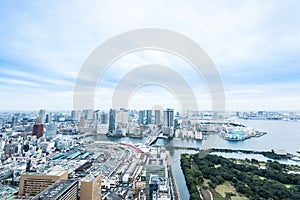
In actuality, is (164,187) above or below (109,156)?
above

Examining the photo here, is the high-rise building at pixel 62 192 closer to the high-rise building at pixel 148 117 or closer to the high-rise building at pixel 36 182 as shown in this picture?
the high-rise building at pixel 36 182

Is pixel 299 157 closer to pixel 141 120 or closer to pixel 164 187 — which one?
pixel 164 187

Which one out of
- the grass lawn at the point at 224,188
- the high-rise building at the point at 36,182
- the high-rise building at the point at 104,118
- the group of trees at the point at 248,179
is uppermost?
the high-rise building at the point at 104,118

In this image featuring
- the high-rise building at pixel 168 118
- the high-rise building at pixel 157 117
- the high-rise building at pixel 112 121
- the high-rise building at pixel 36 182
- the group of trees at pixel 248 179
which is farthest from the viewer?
the high-rise building at pixel 157 117

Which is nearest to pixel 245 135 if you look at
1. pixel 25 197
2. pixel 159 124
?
pixel 159 124

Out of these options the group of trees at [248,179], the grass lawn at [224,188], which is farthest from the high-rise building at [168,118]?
the grass lawn at [224,188]

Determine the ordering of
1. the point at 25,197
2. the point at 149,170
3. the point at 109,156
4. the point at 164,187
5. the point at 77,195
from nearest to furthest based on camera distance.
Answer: the point at 77,195
the point at 164,187
the point at 25,197
the point at 149,170
the point at 109,156
